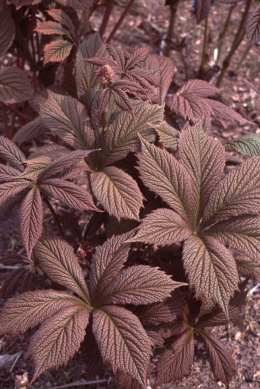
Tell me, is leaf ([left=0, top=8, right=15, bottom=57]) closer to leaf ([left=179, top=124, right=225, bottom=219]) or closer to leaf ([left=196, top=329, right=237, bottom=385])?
leaf ([left=179, top=124, right=225, bottom=219])

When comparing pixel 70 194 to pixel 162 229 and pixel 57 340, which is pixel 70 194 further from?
pixel 57 340

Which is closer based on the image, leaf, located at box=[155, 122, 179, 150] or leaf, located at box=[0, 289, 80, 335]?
leaf, located at box=[0, 289, 80, 335]

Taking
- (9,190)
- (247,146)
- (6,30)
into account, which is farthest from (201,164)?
(6,30)

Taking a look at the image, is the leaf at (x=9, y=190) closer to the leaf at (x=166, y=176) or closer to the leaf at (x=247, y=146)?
the leaf at (x=166, y=176)

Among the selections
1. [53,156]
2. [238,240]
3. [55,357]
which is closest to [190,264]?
[238,240]

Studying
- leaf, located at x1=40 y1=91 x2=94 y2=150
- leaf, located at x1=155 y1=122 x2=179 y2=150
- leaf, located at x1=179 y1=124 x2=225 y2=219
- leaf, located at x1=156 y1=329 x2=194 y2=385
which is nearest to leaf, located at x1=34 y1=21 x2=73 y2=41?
leaf, located at x1=40 y1=91 x2=94 y2=150
